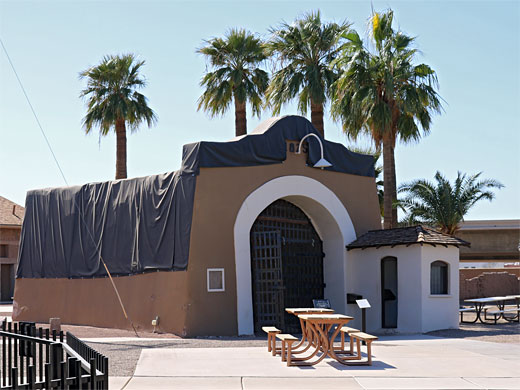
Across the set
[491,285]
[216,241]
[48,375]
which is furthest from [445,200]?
[48,375]

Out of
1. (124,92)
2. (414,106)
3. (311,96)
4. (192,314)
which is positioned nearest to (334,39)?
(311,96)

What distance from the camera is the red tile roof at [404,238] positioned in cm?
1969

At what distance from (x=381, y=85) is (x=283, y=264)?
30.3 feet

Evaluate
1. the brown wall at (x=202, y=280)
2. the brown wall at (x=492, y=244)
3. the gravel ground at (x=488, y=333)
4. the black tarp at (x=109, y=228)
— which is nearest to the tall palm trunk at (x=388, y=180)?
the brown wall at (x=202, y=280)

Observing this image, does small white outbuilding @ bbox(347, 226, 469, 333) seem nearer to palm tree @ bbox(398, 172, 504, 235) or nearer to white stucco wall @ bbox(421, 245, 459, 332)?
white stucco wall @ bbox(421, 245, 459, 332)

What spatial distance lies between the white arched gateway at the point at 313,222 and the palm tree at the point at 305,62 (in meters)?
8.05

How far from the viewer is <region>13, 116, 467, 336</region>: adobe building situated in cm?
1858

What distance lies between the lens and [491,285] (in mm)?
33312

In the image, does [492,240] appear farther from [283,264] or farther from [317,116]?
[283,264]

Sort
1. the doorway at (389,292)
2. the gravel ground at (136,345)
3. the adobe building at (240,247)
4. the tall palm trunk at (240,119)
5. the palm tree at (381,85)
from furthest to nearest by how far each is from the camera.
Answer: the tall palm trunk at (240,119)
the palm tree at (381,85)
the doorway at (389,292)
the adobe building at (240,247)
the gravel ground at (136,345)

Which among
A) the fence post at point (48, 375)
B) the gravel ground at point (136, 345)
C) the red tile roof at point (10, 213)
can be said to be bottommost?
the gravel ground at point (136, 345)

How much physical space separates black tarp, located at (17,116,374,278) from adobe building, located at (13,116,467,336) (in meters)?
0.04

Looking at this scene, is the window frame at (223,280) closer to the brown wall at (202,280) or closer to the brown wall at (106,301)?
the brown wall at (202,280)

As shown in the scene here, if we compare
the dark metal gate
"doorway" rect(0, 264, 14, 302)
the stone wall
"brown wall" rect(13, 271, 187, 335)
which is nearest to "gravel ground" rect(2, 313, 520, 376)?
"brown wall" rect(13, 271, 187, 335)
